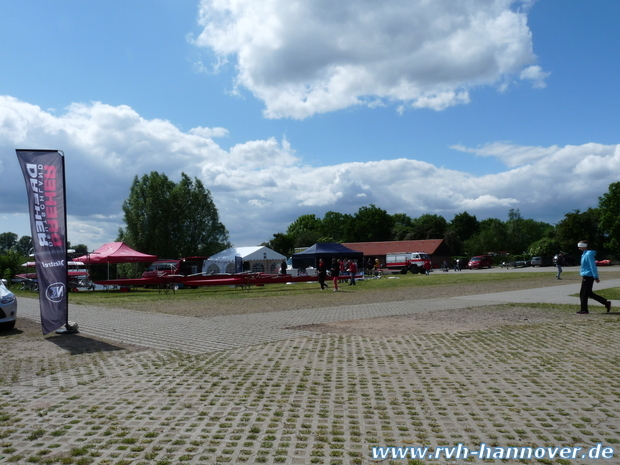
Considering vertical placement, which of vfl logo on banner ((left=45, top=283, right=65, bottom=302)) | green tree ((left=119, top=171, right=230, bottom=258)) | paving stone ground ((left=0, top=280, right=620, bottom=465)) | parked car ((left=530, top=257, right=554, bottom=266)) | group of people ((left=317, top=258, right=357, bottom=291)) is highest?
green tree ((left=119, top=171, right=230, bottom=258))

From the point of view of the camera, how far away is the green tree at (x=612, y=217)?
6906cm

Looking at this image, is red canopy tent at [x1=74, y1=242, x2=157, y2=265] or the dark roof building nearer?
red canopy tent at [x1=74, y1=242, x2=157, y2=265]

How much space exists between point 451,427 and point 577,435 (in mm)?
1025

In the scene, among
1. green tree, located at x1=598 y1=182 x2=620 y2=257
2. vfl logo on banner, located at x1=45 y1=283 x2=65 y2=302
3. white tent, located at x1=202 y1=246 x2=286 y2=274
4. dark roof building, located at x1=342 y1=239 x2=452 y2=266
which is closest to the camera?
vfl logo on banner, located at x1=45 y1=283 x2=65 y2=302

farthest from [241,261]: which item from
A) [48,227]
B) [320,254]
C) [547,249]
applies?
[547,249]

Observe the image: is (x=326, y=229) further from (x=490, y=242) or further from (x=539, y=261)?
(x=539, y=261)

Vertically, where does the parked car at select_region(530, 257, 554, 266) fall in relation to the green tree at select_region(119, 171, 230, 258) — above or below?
below

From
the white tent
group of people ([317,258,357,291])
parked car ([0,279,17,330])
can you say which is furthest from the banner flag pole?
the white tent

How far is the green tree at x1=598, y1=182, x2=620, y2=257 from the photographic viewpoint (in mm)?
69062

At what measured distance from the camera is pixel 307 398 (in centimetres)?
538

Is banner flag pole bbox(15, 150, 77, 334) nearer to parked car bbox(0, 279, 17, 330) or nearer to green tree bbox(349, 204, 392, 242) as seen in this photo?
parked car bbox(0, 279, 17, 330)

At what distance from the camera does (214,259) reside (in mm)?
38531

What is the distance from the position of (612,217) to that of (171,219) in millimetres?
61016

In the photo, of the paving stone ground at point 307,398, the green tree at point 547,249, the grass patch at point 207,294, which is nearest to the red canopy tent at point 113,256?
the grass patch at point 207,294
